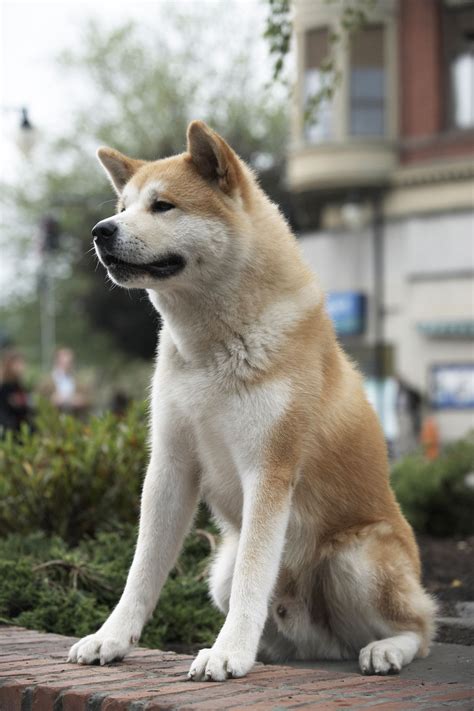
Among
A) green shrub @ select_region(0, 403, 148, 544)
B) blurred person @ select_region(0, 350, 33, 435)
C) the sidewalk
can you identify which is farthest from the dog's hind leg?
blurred person @ select_region(0, 350, 33, 435)

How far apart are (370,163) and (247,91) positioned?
1208 cm

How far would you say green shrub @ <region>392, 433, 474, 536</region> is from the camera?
28.4 feet

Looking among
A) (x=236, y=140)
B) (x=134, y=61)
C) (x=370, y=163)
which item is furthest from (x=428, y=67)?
(x=134, y=61)

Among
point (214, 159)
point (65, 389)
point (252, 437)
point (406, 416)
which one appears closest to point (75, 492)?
point (252, 437)

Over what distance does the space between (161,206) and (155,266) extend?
0.24 m

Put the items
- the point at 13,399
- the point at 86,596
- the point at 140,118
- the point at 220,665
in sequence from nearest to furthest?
the point at 220,665
the point at 86,596
the point at 13,399
the point at 140,118

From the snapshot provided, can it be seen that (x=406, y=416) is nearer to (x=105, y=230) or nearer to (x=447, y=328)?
(x=447, y=328)

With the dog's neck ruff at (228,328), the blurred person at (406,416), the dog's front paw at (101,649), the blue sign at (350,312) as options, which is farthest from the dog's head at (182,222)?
the blue sign at (350,312)

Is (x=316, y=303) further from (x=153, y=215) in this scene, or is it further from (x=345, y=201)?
(x=345, y=201)

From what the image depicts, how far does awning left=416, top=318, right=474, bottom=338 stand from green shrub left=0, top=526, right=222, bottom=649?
1943cm

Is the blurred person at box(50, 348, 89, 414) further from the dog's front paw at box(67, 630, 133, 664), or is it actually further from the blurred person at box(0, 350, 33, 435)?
the dog's front paw at box(67, 630, 133, 664)

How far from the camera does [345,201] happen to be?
89.8 ft

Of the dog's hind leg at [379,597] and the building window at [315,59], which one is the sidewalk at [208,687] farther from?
the building window at [315,59]

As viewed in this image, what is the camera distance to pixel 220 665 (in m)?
3.82
